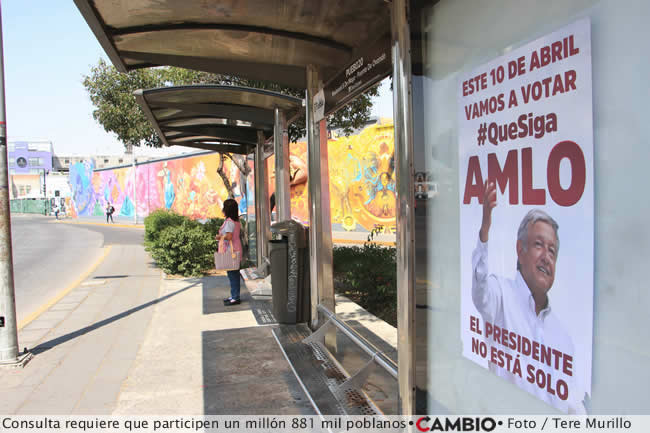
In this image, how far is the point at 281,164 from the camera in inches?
314

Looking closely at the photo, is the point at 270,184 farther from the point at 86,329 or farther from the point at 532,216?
the point at 532,216

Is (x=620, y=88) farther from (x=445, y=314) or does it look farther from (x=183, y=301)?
(x=183, y=301)

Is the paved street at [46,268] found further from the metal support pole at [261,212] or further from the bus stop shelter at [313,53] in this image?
the bus stop shelter at [313,53]

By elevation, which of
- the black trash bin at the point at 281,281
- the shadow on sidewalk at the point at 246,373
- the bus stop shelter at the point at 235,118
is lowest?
the shadow on sidewalk at the point at 246,373

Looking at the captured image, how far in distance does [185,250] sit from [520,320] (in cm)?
918

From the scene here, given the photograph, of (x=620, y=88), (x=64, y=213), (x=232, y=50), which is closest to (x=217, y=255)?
(x=232, y=50)

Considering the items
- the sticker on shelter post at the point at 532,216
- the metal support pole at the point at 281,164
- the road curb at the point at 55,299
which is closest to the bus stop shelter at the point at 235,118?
the metal support pole at the point at 281,164

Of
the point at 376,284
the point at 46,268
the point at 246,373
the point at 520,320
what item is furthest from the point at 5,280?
the point at 46,268

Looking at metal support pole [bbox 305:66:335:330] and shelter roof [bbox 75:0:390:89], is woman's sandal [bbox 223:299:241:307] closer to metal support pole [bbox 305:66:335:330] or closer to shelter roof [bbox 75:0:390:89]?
metal support pole [bbox 305:66:335:330]

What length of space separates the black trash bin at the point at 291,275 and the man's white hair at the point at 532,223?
395 centimetres

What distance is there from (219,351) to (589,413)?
4.17m

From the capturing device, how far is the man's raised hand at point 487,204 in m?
2.22

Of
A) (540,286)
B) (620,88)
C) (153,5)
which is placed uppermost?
(153,5)

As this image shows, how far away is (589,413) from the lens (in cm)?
179
